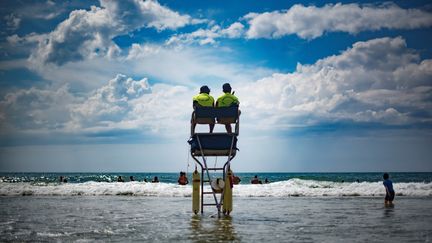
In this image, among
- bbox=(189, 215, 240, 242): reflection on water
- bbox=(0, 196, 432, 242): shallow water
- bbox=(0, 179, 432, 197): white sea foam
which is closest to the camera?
bbox=(189, 215, 240, 242): reflection on water

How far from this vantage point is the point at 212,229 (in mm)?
9844

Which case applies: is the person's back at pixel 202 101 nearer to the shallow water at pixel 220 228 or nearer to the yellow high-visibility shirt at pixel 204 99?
the yellow high-visibility shirt at pixel 204 99

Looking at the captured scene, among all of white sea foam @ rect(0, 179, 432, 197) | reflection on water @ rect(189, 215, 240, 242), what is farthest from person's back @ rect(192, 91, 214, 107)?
white sea foam @ rect(0, 179, 432, 197)

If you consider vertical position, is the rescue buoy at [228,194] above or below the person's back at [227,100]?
below

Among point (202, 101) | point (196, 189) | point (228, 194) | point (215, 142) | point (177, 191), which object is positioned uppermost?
point (202, 101)

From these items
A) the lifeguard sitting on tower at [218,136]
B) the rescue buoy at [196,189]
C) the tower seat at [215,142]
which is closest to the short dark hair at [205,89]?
the lifeguard sitting on tower at [218,136]

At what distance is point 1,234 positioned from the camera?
9.23m

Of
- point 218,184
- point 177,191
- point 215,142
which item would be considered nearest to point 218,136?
point 215,142

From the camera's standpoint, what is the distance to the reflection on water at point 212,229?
8.53 metres

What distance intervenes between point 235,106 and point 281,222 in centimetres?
345

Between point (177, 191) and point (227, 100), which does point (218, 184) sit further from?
point (177, 191)

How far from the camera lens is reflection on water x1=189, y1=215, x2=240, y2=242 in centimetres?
853

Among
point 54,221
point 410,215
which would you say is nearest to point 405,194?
point 410,215

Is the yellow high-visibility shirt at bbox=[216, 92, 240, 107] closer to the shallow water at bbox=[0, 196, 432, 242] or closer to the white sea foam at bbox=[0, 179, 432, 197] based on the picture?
the shallow water at bbox=[0, 196, 432, 242]
